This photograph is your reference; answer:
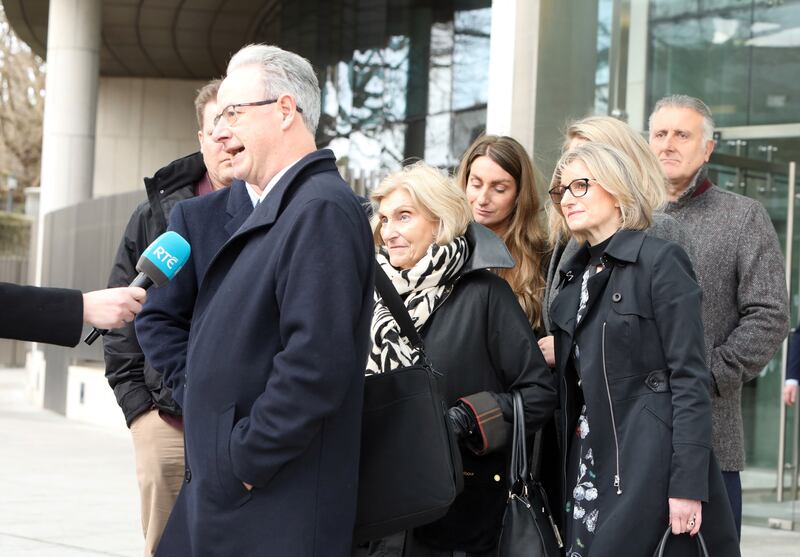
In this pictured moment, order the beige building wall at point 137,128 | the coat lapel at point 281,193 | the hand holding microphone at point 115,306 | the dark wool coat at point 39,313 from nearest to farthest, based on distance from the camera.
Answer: the coat lapel at point 281,193
the hand holding microphone at point 115,306
the dark wool coat at point 39,313
the beige building wall at point 137,128

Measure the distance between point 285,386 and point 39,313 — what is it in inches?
38.5

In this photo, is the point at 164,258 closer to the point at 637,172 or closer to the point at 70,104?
the point at 637,172

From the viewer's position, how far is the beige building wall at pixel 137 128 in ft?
94.7

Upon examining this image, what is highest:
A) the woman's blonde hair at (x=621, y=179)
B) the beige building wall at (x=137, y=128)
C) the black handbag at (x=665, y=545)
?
the beige building wall at (x=137, y=128)

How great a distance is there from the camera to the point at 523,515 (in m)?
3.77

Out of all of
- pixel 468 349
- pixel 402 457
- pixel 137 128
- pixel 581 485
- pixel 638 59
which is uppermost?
pixel 137 128

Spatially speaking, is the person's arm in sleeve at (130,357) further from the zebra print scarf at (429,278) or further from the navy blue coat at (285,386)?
the navy blue coat at (285,386)

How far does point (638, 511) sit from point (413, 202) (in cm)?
137

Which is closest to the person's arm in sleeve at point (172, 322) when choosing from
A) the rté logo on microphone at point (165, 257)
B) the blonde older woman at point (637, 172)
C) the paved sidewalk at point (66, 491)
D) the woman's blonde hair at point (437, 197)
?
the rté logo on microphone at point (165, 257)

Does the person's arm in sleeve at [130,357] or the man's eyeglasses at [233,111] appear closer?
the man's eyeglasses at [233,111]

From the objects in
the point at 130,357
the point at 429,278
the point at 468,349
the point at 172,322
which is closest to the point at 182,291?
the point at 172,322

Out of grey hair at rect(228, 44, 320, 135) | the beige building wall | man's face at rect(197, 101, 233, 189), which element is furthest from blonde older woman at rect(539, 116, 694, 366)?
the beige building wall

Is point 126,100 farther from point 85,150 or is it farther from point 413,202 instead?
point 413,202

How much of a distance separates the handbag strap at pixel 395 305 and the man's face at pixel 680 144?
1380 millimetres
